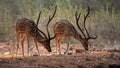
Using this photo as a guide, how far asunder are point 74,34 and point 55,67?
5.48m

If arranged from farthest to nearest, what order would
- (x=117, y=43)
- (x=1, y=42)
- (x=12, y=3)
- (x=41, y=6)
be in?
1. (x=12, y=3)
2. (x=41, y=6)
3. (x=1, y=42)
4. (x=117, y=43)

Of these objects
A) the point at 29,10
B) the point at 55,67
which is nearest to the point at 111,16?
the point at 29,10

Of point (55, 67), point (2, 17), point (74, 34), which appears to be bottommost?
point (55, 67)

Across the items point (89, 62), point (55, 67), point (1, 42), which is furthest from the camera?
point (1, 42)

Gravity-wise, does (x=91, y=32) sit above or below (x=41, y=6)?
below

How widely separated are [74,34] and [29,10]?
15.5 feet

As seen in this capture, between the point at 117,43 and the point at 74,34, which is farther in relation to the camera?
the point at 117,43

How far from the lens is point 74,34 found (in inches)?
556

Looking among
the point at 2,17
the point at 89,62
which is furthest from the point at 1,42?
the point at 89,62

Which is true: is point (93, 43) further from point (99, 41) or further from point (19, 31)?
point (19, 31)

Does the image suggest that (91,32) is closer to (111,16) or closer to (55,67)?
(111,16)

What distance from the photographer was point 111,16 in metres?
17.6

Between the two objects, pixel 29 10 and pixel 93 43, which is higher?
pixel 29 10

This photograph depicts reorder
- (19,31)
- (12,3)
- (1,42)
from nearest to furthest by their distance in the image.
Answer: (19,31) < (1,42) < (12,3)
